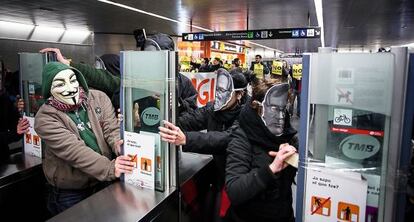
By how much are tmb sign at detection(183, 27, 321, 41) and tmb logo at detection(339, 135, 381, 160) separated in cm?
611

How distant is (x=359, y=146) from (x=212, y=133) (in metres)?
0.90

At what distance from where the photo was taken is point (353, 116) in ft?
3.52

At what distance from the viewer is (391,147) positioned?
1015mm

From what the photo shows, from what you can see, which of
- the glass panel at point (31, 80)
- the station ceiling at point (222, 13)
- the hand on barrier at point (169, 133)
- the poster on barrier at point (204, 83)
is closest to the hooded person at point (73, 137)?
the hand on barrier at point (169, 133)

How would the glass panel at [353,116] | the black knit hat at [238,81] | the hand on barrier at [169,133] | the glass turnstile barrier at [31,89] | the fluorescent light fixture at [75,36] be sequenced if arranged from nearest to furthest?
the glass panel at [353,116] → the hand on barrier at [169,133] → the black knit hat at [238,81] → the glass turnstile barrier at [31,89] → the fluorescent light fixture at [75,36]

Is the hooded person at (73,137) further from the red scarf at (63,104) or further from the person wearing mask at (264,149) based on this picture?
the person wearing mask at (264,149)

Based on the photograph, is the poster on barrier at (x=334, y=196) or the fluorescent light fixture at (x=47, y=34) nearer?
the poster on barrier at (x=334, y=196)

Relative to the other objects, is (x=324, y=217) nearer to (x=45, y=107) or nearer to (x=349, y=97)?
(x=349, y=97)

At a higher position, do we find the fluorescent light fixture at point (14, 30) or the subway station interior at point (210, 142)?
the fluorescent light fixture at point (14, 30)

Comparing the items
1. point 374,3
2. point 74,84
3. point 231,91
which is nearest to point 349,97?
point 231,91

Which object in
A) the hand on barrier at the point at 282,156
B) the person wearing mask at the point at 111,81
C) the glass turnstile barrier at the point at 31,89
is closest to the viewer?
the hand on barrier at the point at 282,156

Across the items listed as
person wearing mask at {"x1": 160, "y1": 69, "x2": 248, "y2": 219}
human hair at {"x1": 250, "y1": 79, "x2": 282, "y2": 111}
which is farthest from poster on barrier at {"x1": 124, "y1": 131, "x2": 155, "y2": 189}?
human hair at {"x1": 250, "y1": 79, "x2": 282, "y2": 111}

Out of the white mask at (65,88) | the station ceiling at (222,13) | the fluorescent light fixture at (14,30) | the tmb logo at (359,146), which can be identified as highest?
the station ceiling at (222,13)

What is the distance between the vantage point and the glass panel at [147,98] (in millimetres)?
1534
